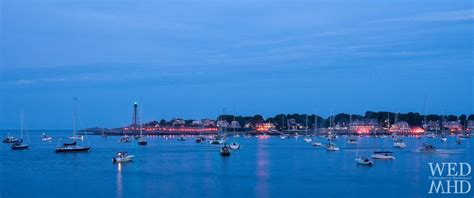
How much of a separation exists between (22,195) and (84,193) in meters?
3.00

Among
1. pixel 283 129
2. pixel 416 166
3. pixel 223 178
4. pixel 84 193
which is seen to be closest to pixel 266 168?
pixel 223 178

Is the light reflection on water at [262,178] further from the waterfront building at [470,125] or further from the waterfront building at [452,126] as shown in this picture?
the waterfront building at [470,125]

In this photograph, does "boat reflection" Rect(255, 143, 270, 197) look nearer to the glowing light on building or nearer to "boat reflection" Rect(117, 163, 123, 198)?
"boat reflection" Rect(117, 163, 123, 198)

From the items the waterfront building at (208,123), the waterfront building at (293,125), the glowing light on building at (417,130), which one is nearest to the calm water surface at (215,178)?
the glowing light on building at (417,130)

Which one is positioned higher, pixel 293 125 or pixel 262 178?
pixel 293 125

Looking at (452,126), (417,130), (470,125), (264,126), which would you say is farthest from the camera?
(264,126)

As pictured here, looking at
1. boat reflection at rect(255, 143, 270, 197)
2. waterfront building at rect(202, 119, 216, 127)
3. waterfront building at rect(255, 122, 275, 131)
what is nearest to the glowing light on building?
waterfront building at rect(255, 122, 275, 131)

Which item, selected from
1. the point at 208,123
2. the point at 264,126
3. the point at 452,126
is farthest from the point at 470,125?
the point at 208,123

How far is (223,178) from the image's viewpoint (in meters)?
38.2

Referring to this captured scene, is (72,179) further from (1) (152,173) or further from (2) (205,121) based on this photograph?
(2) (205,121)

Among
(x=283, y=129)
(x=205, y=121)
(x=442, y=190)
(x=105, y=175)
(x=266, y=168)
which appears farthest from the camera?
(x=205, y=121)

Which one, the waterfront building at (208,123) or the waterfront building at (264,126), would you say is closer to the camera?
the waterfront building at (264,126)

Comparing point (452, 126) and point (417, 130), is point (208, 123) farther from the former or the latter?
point (452, 126)

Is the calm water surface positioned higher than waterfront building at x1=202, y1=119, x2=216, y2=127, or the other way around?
waterfront building at x1=202, y1=119, x2=216, y2=127
